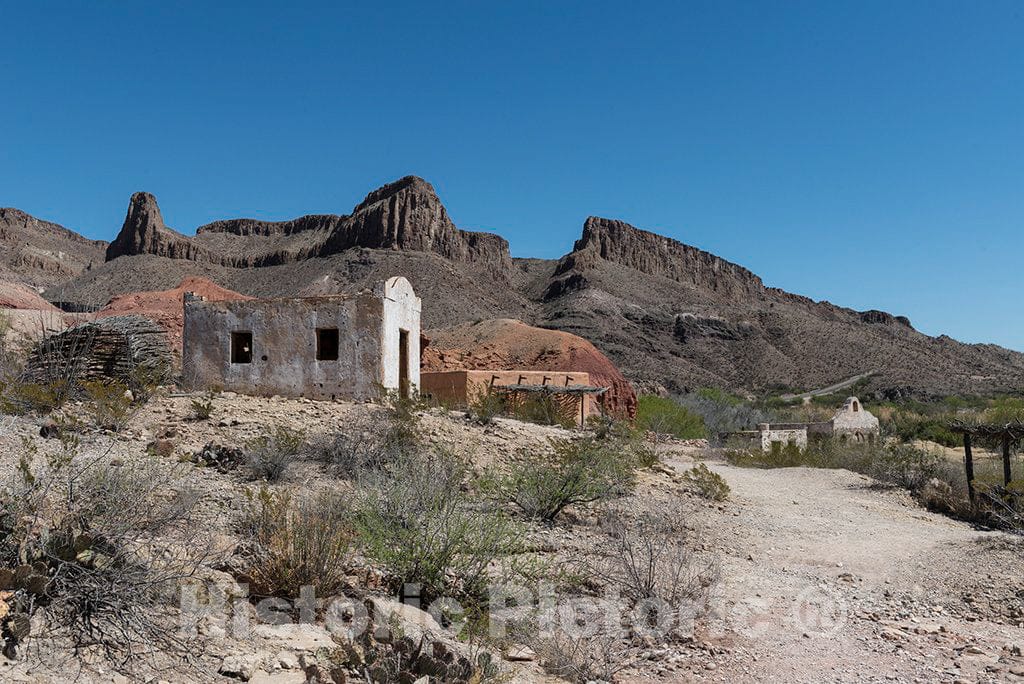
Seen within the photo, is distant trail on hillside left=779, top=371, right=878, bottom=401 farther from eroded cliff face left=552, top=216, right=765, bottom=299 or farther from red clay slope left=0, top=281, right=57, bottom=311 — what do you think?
red clay slope left=0, top=281, right=57, bottom=311

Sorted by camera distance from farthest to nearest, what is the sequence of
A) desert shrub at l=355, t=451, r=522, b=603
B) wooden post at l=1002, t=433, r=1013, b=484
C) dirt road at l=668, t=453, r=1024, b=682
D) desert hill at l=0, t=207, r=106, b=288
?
desert hill at l=0, t=207, r=106, b=288 → wooden post at l=1002, t=433, r=1013, b=484 → desert shrub at l=355, t=451, r=522, b=603 → dirt road at l=668, t=453, r=1024, b=682

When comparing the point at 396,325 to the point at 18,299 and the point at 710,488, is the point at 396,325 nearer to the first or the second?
the point at 710,488

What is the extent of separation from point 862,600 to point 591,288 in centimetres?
6825

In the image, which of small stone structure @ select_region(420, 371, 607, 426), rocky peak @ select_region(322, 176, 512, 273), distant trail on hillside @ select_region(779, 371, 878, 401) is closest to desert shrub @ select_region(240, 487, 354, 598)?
small stone structure @ select_region(420, 371, 607, 426)

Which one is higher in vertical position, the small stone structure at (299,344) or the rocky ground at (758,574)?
the small stone structure at (299,344)

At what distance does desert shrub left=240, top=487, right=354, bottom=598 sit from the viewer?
5484 millimetres

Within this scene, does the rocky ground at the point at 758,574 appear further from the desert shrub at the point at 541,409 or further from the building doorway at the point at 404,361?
the desert shrub at the point at 541,409

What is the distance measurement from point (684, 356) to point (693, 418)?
119 ft

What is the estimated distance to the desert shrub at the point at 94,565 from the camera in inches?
163

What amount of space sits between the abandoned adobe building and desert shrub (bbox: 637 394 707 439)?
1278 mm

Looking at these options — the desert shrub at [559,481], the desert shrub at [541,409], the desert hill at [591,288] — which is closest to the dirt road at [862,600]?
the desert shrub at [559,481]

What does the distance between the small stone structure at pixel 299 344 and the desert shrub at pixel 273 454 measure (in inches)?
153

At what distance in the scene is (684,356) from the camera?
6419cm

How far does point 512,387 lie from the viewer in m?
21.1
